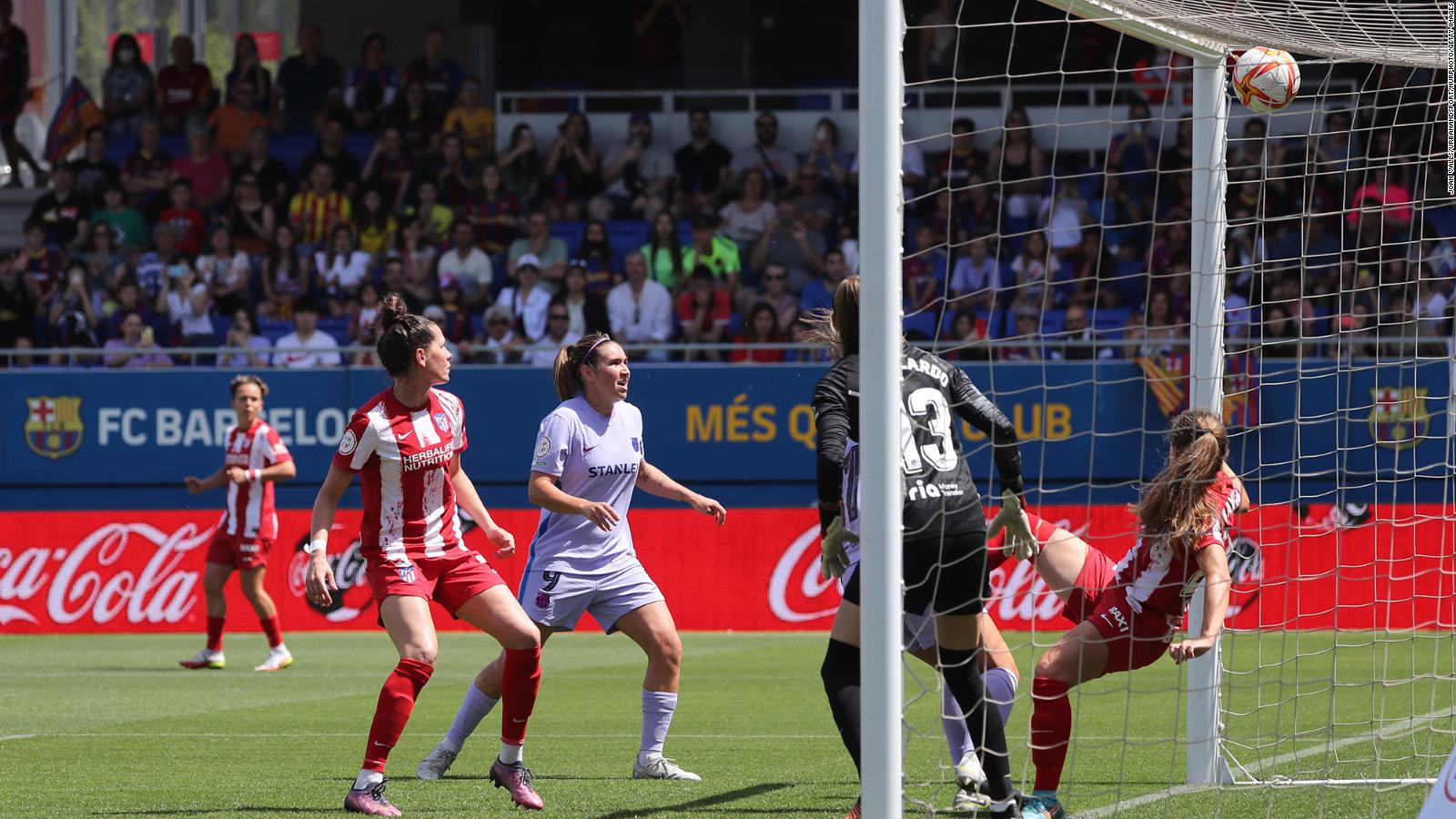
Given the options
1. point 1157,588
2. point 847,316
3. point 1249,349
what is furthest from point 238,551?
point 1157,588

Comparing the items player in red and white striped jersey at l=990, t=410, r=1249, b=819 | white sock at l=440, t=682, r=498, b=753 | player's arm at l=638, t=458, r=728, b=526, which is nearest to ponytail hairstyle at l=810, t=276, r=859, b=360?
player in red and white striped jersey at l=990, t=410, r=1249, b=819

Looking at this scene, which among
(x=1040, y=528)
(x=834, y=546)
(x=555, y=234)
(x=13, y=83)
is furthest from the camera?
(x=13, y=83)

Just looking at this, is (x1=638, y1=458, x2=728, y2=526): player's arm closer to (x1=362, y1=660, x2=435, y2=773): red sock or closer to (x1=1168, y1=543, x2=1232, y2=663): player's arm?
(x1=362, y1=660, x2=435, y2=773): red sock

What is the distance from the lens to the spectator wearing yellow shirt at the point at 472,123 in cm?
2173

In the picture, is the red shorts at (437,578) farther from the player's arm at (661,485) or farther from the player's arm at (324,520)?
the player's arm at (661,485)

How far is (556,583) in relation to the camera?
7.33m

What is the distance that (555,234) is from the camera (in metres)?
20.6

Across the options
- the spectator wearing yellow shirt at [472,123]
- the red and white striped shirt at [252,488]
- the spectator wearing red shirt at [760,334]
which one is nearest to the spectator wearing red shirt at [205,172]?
the spectator wearing yellow shirt at [472,123]

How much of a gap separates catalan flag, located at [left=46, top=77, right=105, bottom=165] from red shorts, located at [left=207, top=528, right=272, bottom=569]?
39.0 ft

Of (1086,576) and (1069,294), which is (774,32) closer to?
(1069,294)

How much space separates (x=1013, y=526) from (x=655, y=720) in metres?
2.20

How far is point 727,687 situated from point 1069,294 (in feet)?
29.4

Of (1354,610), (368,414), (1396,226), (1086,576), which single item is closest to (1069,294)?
(1396,226)

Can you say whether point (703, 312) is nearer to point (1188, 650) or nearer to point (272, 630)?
point (272, 630)
